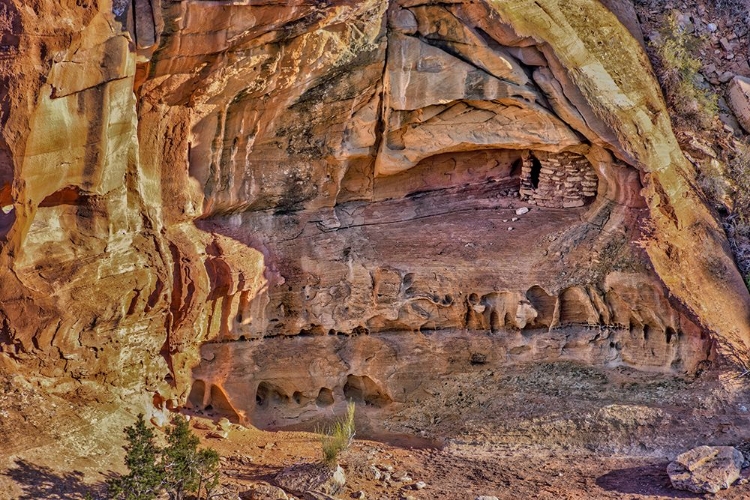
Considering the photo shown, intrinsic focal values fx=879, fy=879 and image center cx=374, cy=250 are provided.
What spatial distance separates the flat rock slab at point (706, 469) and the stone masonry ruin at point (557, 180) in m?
3.38

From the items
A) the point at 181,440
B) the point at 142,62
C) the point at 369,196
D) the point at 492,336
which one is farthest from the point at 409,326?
the point at 142,62

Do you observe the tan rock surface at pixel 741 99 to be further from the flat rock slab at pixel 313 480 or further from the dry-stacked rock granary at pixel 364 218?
the flat rock slab at pixel 313 480

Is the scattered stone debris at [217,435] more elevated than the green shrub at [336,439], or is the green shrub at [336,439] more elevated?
the green shrub at [336,439]

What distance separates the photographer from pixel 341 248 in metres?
10.5

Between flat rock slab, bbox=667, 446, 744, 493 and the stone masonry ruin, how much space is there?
3.38 meters

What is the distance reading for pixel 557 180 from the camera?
35.2 ft

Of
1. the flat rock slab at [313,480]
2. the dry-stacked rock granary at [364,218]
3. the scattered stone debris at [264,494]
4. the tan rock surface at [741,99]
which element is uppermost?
the tan rock surface at [741,99]

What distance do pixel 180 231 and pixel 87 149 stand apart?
1820mm

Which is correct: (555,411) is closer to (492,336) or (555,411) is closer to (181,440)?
(492,336)

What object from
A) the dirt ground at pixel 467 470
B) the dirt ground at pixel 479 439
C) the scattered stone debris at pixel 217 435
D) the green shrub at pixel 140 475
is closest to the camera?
the green shrub at pixel 140 475

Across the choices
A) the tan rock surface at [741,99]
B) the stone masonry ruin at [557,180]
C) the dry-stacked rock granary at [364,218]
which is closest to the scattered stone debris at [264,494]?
the dry-stacked rock granary at [364,218]

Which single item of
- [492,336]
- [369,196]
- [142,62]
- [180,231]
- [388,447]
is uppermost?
[142,62]

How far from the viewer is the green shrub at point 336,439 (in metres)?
8.57

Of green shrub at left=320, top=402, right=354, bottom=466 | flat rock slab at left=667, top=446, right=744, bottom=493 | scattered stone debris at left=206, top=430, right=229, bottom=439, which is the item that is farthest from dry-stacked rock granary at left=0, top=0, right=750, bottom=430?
flat rock slab at left=667, top=446, right=744, bottom=493
